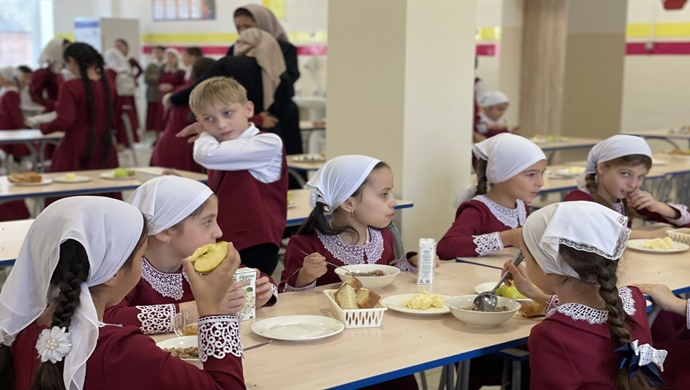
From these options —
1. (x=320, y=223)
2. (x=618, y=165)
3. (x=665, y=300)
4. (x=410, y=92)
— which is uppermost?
(x=410, y=92)

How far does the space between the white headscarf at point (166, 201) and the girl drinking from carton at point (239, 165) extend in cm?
114

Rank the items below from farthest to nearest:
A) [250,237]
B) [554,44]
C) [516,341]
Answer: [554,44], [250,237], [516,341]

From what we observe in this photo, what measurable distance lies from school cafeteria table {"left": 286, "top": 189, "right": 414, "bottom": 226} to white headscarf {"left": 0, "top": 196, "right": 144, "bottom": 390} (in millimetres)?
2216

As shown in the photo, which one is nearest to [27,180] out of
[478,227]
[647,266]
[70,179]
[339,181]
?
[70,179]

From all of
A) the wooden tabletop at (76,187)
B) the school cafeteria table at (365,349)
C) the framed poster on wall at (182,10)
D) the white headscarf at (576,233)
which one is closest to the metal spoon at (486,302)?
the school cafeteria table at (365,349)

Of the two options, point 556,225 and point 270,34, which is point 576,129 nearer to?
Result: point 270,34

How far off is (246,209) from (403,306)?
1.27 meters

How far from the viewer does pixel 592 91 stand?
11.1 metres

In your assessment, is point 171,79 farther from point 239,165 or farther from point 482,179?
point 482,179

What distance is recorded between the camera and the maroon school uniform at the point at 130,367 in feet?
5.65

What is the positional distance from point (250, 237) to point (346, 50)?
1.62 metres

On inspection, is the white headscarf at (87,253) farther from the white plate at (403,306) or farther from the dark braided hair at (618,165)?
the dark braided hair at (618,165)

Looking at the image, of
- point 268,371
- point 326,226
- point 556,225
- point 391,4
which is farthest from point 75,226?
point 391,4

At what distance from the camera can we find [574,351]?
2045 millimetres
